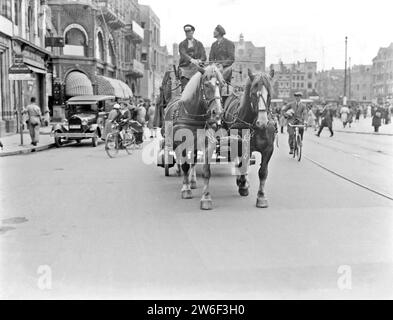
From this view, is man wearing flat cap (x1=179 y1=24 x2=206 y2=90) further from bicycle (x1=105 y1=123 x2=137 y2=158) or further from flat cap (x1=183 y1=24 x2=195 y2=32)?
bicycle (x1=105 y1=123 x2=137 y2=158)

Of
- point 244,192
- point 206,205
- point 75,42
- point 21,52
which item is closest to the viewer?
point 206,205

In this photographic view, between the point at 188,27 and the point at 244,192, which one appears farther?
the point at 188,27

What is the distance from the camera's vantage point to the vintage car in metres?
21.5

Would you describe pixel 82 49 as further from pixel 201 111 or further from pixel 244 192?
pixel 201 111

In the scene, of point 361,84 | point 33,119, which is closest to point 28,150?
point 33,119

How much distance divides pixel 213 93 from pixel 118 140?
10.1 meters

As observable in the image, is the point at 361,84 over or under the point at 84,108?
over

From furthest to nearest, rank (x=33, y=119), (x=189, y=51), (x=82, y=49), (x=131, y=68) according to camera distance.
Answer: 1. (x=131, y=68)
2. (x=82, y=49)
3. (x=33, y=119)
4. (x=189, y=51)

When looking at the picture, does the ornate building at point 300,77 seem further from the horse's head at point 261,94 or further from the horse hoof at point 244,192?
the horse's head at point 261,94

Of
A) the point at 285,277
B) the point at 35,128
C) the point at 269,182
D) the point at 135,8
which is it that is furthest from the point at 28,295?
the point at 135,8

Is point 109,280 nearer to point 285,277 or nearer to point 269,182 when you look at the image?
point 285,277

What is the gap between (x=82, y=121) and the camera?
70.6 feet

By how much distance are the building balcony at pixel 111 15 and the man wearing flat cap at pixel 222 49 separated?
3527 cm

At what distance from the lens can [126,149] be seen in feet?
58.6
